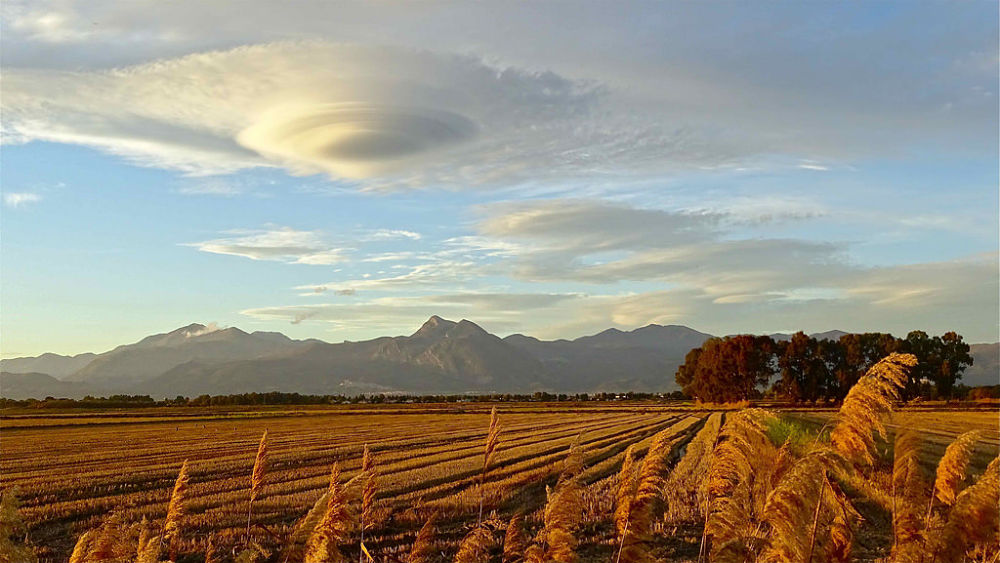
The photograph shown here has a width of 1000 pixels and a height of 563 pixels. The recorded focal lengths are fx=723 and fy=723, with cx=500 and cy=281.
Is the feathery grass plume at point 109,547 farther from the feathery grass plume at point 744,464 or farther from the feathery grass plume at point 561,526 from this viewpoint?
the feathery grass plume at point 744,464

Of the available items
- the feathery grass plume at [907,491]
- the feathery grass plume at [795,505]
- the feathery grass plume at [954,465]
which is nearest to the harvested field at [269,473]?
the feathery grass plume at [795,505]

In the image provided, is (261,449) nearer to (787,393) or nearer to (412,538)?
(412,538)

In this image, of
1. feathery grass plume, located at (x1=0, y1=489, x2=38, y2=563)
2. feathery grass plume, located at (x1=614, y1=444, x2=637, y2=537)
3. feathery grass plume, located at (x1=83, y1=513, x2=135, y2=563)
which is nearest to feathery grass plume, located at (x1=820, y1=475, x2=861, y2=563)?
feathery grass plume, located at (x1=614, y1=444, x2=637, y2=537)

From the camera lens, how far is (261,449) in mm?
12344

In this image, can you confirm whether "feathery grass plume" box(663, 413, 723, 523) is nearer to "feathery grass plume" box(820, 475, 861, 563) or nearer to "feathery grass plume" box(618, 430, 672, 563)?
"feathery grass plume" box(820, 475, 861, 563)

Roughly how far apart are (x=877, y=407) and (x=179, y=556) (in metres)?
15.5

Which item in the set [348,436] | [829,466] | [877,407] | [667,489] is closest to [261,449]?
[829,466]

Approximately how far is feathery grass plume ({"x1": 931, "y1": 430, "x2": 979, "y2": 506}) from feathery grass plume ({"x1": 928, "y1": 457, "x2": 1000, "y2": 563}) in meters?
2.08

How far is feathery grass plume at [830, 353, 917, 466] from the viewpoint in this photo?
959 centimetres

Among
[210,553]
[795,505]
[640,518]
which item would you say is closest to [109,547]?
[210,553]

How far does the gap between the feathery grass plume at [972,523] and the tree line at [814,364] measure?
410 feet

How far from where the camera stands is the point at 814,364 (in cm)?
12731

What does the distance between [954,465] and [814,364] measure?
124420mm

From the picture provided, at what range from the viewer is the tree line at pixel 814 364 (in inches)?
5007
